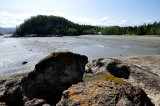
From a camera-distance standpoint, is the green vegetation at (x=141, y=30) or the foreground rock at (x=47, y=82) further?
the green vegetation at (x=141, y=30)

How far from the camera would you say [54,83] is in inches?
300

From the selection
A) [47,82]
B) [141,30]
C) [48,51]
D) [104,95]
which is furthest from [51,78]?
[141,30]

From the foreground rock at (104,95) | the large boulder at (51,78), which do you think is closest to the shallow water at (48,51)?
the large boulder at (51,78)

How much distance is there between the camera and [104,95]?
4.16 meters

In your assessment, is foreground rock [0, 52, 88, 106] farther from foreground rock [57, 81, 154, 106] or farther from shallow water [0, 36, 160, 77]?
shallow water [0, 36, 160, 77]

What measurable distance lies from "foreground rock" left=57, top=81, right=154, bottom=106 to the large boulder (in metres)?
3.07

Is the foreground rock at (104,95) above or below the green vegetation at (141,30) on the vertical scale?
below

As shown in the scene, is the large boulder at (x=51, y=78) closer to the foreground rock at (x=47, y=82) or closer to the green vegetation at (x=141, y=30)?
the foreground rock at (x=47, y=82)

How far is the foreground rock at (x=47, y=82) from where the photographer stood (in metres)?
7.12

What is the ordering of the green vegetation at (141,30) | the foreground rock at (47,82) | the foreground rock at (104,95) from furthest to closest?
the green vegetation at (141,30)
the foreground rock at (47,82)
the foreground rock at (104,95)

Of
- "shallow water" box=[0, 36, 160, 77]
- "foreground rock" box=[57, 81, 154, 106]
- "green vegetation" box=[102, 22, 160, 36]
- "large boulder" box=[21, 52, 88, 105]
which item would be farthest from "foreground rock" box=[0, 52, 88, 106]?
"green vegetation" box=[102, 22, 160, 36]

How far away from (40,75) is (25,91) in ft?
4.25

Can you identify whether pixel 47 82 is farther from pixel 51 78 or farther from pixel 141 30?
pixel 141 30

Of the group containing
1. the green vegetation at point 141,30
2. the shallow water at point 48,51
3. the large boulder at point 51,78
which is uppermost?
the green vegetation at point 141,30
